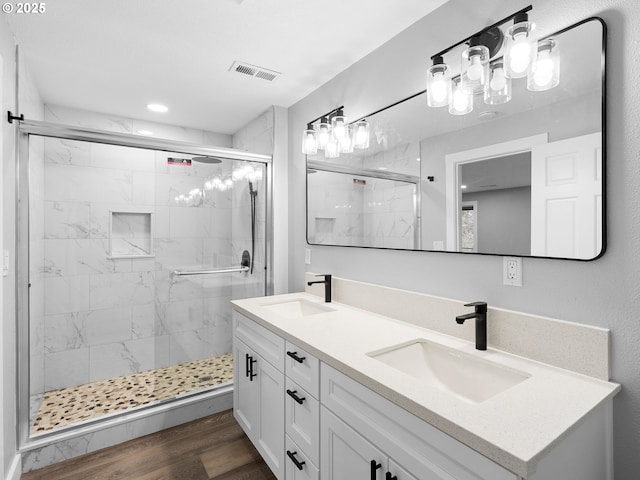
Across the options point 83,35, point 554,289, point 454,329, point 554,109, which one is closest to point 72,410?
point 83,35

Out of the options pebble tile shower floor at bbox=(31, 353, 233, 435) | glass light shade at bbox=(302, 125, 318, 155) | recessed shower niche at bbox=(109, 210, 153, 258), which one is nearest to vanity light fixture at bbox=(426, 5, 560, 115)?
glass light shade at bbox=(302, 125, 318, 155)

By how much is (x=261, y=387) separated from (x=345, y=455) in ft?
2.55

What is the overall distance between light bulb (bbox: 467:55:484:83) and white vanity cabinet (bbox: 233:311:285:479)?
4.67 ft

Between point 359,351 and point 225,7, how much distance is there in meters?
1.71

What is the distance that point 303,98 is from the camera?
8.58 feet

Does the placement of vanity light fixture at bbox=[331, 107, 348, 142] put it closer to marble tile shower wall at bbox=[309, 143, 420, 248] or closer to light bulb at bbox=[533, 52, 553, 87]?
marble tile shower wall at bbox=[309, 143, 420, 248]

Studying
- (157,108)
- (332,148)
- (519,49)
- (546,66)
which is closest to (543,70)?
(546,66)

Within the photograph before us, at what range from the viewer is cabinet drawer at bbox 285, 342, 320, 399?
133 cm

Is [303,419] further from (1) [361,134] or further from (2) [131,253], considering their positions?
(2) [131,253]

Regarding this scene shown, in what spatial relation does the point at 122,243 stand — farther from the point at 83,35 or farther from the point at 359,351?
the point at 359,351

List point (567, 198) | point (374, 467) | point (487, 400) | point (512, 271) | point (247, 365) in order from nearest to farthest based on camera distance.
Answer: point (487, 400)
point (374, 467)
point (567, 198)
point (512, 271)
point (247, 365)

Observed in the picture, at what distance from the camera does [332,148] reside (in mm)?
2232
